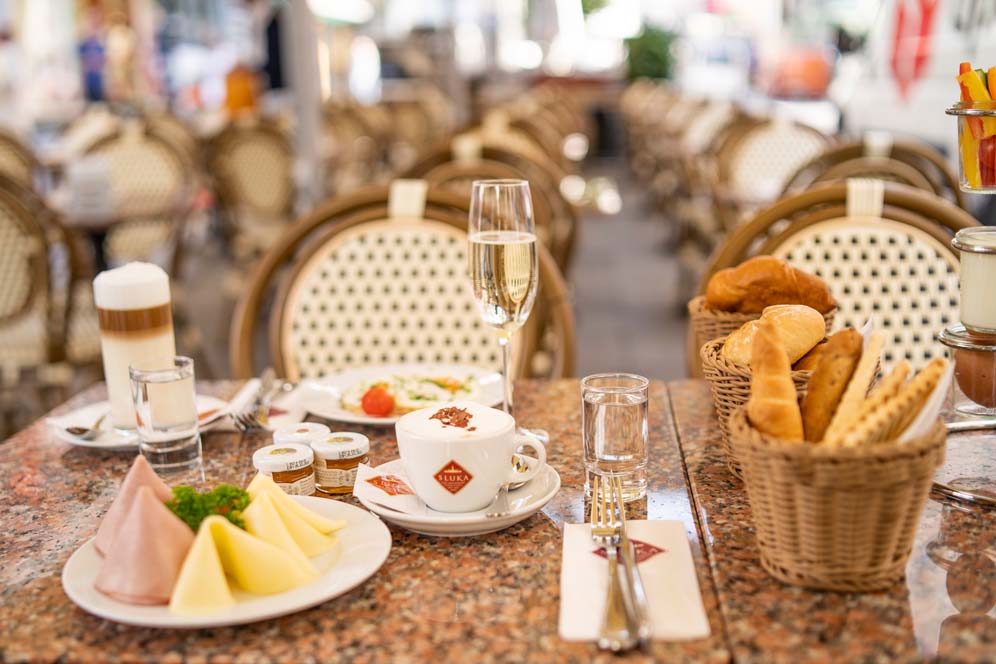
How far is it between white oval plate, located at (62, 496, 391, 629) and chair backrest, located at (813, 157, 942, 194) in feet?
6.19

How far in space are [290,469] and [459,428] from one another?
199mm

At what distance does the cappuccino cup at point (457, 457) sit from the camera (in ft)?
3.10

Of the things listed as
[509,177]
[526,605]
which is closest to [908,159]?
[509,177]

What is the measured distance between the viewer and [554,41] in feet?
61.7

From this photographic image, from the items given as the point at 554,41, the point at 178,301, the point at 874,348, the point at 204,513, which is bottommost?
the point at 178,301

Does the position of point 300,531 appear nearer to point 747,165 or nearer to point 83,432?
point 83,432

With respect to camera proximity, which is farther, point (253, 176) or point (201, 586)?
point (253, 176)

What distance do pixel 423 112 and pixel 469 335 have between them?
7.22m

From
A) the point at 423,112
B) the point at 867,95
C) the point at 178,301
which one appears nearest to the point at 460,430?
the point at 178,301

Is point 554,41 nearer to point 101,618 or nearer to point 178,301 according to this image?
point 178,301

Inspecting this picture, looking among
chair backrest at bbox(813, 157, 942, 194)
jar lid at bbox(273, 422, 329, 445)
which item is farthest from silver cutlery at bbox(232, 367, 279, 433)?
chair backrest at bbox(813, 157, 942, 194)

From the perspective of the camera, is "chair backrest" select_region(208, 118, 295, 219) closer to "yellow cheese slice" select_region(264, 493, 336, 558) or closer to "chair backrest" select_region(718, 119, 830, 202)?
"chair backrest" select_region(718, 119, 830, 202)

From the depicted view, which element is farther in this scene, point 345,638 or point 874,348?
point 874,348

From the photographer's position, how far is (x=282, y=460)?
1.06m
